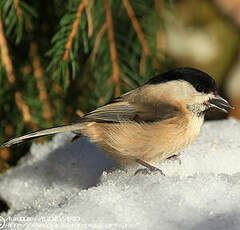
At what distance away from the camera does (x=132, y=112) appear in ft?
5.90

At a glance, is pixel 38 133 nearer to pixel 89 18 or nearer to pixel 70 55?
pixel 70 55

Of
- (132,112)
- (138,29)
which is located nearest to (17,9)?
(138,29)

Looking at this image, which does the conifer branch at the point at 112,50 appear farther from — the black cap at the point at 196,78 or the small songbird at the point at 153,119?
the black cap at the point at 196,78

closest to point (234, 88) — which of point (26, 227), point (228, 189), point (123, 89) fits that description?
point (123, 89)

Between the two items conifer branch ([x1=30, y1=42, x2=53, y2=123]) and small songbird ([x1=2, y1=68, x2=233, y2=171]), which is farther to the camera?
conifer branch ([x1=30, y1=42, x2=53, y2=123])

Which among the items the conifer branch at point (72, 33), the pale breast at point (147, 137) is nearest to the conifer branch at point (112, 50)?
the conifer branch at point (72, 33)

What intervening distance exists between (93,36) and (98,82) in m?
0.20

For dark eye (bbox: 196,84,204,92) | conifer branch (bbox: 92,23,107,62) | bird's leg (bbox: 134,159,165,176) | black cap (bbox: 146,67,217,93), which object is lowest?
bird's leg (bbox: 134,159,165,176)

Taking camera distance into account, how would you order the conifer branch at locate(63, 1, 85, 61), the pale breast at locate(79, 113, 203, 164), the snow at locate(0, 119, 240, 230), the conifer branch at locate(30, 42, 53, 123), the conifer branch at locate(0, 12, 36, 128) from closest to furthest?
the snow at locate(0, 119, 240, 230) < the pale breast at locate(79, 113, 203, 164) < the conifer branch at locate(63, 1, 85, 61) < the conifer branch at locate(0, 12, 36, 128) < the conifer branch at locate(30, 42, 53, 123)

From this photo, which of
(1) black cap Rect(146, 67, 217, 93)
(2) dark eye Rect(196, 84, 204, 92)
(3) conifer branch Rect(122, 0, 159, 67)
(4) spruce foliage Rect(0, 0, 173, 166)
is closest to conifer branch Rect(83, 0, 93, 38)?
(4) spruce foliage Rect(0, 0, 173, 166)

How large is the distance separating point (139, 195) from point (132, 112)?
54 cm

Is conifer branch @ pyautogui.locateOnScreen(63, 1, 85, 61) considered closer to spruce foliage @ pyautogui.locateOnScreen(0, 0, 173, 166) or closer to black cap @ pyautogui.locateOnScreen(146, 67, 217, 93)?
spruce foliage @ pyautogui.locateOnScreen(0, 0, 173, 166)

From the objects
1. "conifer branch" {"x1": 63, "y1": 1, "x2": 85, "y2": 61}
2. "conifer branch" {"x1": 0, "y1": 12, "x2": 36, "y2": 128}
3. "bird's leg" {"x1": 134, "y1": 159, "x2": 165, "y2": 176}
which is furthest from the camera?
"conifer branch" {"x1": 0, "y1": 12, "x2": 36, "y2": 128}

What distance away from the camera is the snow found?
1.18m
